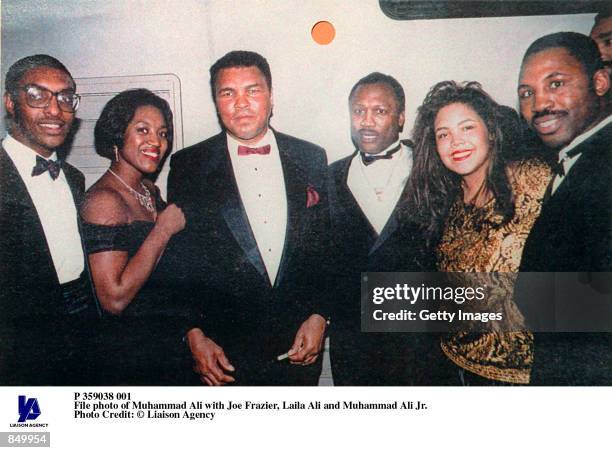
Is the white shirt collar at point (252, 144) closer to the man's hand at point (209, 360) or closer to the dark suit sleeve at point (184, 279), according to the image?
the dark suit sleeve at point (184, 279)

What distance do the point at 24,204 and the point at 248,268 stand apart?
1.04 meters

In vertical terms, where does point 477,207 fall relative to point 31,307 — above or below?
above

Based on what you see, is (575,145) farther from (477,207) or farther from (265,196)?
(265,196)

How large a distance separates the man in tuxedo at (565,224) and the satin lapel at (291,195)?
3.25 feet

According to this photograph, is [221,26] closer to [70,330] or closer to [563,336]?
[70,330]

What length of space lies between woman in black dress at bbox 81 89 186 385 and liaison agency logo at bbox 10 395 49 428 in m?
0.32

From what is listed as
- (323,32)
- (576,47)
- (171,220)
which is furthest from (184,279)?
(576,47)

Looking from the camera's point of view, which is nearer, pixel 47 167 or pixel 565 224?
pixel 565 224

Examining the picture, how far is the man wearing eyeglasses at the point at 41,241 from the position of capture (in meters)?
2.75

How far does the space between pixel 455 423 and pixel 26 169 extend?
2193mm

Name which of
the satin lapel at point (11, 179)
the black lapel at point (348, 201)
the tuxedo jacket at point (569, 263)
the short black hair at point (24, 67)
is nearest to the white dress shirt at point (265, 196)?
the black lapel at point (348, 201)

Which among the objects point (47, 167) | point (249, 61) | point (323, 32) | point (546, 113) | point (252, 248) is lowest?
point (252, 248)

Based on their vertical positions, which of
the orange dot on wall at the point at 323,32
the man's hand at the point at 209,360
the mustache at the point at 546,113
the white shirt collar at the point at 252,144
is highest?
the orange dot on wall at the point at 323,32

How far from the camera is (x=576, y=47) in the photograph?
8.85 ft
